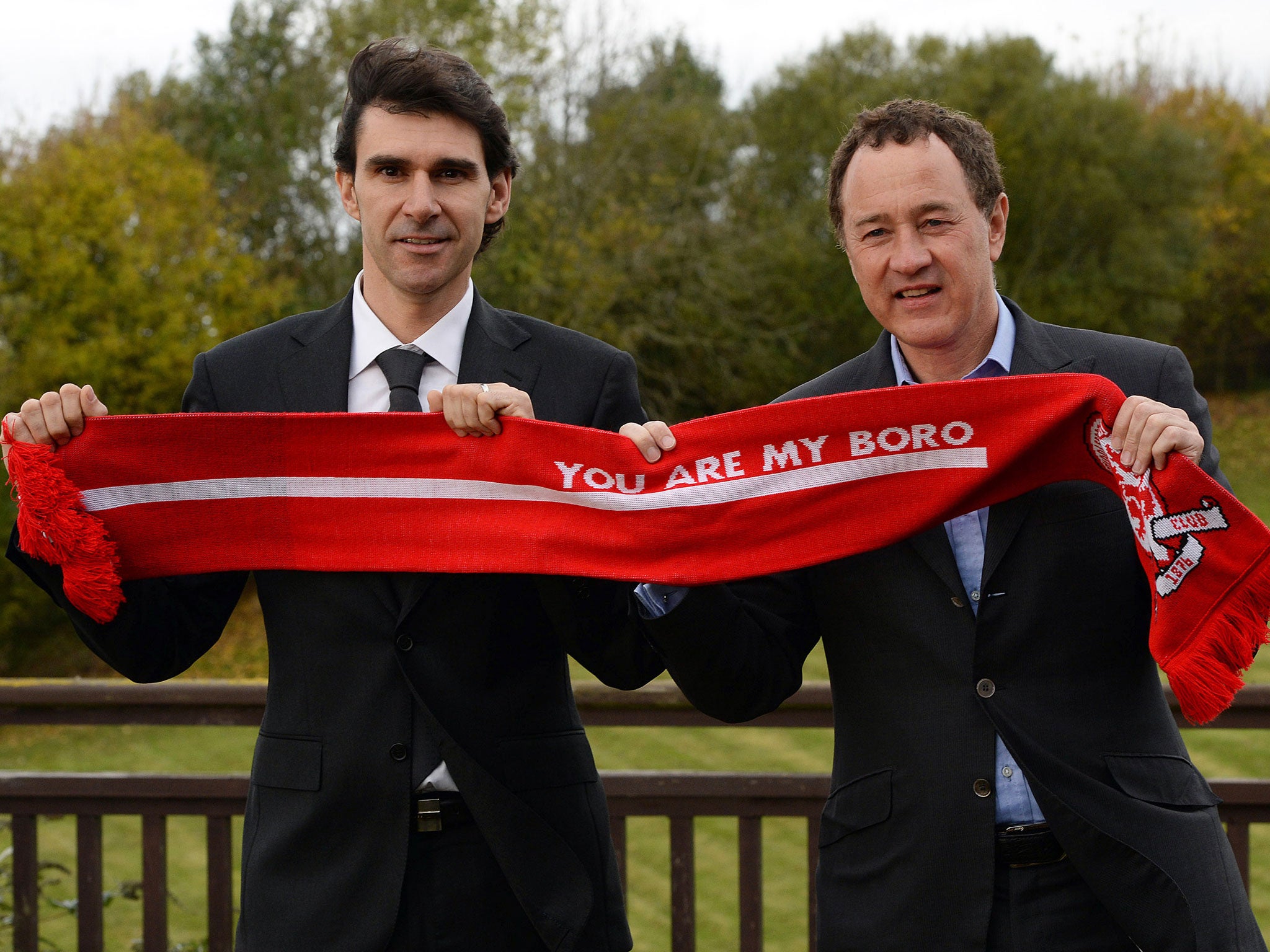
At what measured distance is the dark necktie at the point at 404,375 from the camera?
2.20 metres

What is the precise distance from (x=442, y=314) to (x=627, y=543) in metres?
0.53

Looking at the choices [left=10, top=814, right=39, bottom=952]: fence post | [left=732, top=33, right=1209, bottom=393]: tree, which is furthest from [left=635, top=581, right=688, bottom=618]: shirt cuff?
[left=732, top=33, right=1209, bottom=393]: tree

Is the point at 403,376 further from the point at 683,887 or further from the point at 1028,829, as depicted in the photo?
the point at 683,887

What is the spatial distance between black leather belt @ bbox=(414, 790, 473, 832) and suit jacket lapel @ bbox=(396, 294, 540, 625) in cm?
71

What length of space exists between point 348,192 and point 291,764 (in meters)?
1.04

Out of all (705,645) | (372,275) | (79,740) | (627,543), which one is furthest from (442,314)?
(79,740)

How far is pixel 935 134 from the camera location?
2117mm

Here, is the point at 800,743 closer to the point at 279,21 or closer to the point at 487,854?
the point at 487,854

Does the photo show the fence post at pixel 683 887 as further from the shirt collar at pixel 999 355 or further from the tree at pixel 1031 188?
the tree at pixel 1031 188

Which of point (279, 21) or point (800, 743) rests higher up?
point (279, 21)

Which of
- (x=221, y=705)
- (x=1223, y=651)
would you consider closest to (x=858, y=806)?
(x=1223, y=651)

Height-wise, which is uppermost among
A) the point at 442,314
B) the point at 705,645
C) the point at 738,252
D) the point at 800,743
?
the point at 738,252

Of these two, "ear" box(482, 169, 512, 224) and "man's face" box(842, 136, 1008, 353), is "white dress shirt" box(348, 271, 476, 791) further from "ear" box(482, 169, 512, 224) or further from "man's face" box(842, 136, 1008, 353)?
"man's face" box(842, 136, 1008, 353)

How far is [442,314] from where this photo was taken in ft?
7.23
